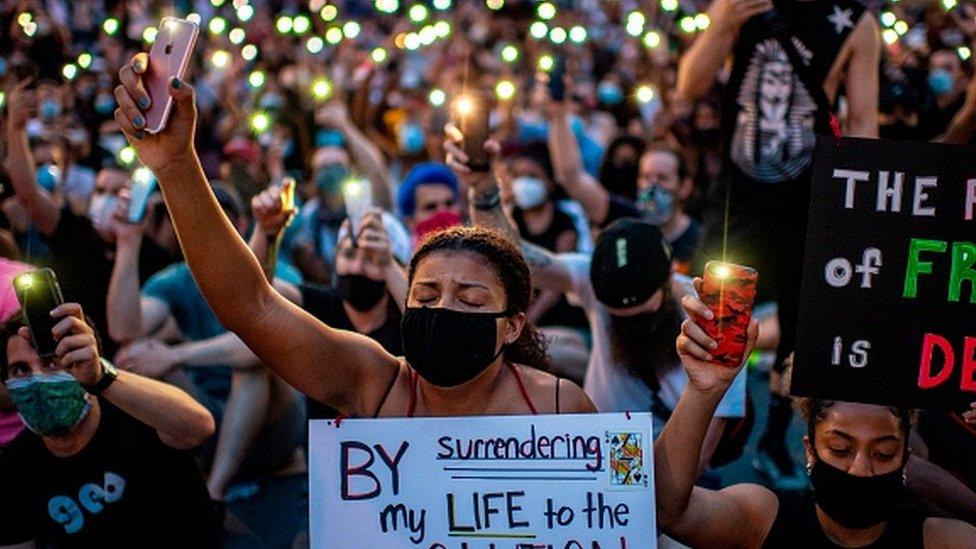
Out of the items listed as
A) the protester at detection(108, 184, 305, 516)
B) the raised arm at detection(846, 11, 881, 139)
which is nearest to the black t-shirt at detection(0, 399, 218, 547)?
the protester at detection(108, 184, 305, 516)

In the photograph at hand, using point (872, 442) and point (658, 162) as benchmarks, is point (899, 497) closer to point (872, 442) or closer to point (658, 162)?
point (872, 442)

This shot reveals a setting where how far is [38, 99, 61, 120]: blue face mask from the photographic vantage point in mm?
9672

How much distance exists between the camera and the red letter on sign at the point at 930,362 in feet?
9.82

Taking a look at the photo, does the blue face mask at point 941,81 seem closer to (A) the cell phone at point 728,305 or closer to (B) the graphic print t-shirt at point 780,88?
(B) the graphic print t-shirt at point 780,88

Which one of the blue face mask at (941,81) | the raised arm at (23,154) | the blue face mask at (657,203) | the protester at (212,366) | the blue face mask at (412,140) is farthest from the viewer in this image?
the blue face mask at (412,140)

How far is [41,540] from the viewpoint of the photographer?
3789 millimetres

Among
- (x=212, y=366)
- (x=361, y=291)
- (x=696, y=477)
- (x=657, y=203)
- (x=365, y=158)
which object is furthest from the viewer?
(x=365, y=158)

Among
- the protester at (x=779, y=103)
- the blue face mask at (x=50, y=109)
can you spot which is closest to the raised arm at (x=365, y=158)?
the protester at (x=779, y=103)

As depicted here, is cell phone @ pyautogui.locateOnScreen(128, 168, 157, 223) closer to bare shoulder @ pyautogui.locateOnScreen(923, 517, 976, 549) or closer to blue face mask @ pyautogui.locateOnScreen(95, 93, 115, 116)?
bare shoulder @ pyautogui.locateOnScreen(923, 517, 976, 549)

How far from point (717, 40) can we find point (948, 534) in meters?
2.70

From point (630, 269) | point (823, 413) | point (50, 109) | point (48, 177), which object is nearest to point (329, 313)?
point (630, 269)

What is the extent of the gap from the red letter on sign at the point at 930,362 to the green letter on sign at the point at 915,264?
0.11 meters

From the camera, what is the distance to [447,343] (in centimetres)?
287

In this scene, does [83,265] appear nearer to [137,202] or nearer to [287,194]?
[137,202]
